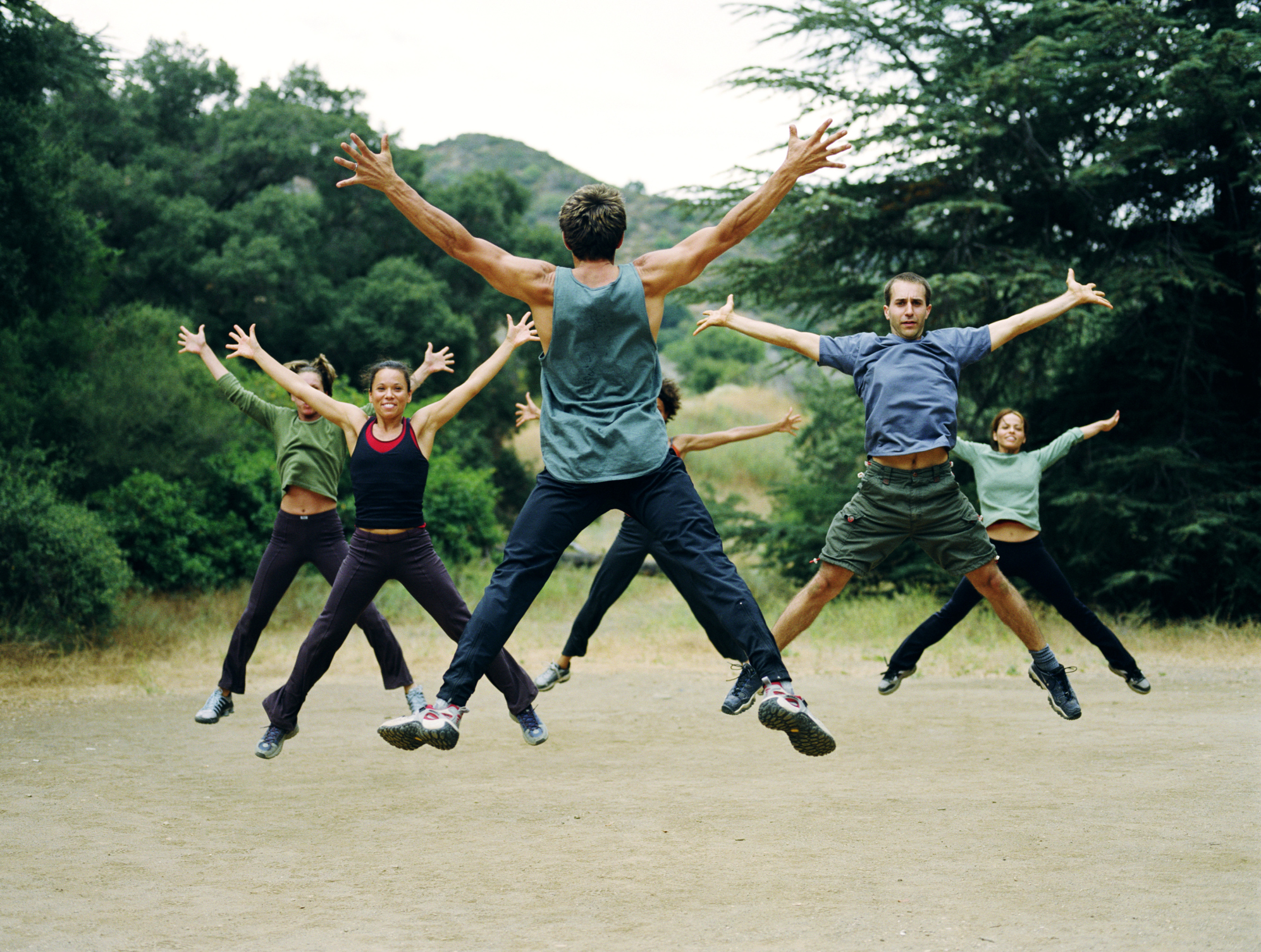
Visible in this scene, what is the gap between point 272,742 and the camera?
6.68 metres

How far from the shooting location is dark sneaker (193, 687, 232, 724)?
749 cm

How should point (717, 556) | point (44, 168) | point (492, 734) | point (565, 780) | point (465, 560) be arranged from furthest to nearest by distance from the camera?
point (465, 560), point (44, 168), point (492, 734), point (565, 780), point (717, 556)

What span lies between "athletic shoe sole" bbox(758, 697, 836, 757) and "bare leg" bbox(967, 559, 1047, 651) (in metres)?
2.08

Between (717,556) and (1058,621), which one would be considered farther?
(1058,621)

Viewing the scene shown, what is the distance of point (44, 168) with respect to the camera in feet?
48.9

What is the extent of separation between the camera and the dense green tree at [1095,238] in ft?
50.3

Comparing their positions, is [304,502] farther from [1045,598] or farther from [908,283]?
[1045,598]

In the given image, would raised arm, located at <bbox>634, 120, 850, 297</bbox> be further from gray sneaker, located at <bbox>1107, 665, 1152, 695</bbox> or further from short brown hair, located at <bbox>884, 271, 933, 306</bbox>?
gray sneaker, located at <bbox>1107, 665, 1152, 695</bbox>

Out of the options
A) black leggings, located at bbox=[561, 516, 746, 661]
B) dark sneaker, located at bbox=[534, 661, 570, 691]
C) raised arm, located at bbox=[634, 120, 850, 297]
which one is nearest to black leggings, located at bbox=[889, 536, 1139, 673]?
black leggings, located at bbox=[561, 516, 746, 661]

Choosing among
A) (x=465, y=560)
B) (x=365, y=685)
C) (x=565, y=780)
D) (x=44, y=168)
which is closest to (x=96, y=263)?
(x=44, y=168)

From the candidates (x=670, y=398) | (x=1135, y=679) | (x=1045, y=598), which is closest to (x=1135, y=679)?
(x=1135, y=679)

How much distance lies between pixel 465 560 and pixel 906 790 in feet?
51.4

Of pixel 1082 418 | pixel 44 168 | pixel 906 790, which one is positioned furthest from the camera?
pixel 1082 418

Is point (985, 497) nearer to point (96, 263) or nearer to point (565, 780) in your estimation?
point (565, 780)
